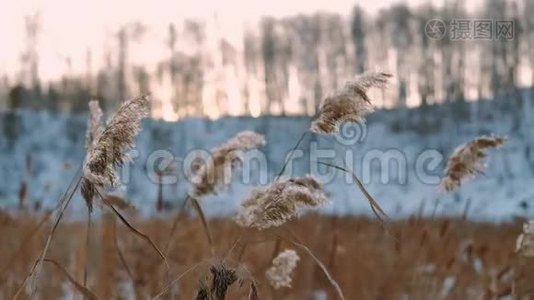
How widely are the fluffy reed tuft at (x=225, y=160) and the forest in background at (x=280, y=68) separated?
17.5 m

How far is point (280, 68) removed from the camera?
21.4 meters

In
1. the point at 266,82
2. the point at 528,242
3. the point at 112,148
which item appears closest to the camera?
the point at 112,148

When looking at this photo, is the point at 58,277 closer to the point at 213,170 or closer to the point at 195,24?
the point at 213,170

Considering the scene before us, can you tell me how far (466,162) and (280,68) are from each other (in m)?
20.1

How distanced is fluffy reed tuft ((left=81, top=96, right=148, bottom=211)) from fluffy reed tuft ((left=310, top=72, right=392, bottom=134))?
0.28m

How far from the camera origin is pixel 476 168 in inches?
52.6

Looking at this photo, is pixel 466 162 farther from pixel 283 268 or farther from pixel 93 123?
pixel 93 123

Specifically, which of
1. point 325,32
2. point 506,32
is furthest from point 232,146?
point 325,32

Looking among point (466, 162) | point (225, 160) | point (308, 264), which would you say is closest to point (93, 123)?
point (225, 160)

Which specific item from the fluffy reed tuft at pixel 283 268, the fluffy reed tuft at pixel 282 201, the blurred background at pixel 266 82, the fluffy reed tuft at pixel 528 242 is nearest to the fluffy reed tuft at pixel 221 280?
the fluffy reed tuft at pixel 282 201

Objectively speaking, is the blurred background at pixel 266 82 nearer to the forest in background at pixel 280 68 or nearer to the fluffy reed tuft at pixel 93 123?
the forest in background at pixel 280 68

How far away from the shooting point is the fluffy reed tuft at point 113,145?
32.4 inches

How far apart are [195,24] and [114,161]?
2053cm

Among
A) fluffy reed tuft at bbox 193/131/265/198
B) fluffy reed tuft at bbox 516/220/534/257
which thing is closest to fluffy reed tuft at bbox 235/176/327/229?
fluffy reed tuft at bbox 193/131/265/198
